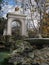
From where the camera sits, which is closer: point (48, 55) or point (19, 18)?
point (48, 55)

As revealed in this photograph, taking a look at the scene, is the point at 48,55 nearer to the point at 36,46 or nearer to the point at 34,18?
the point at 36,46

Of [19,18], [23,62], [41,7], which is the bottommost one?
[23,62]

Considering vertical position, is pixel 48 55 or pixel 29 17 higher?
pixel 29 17

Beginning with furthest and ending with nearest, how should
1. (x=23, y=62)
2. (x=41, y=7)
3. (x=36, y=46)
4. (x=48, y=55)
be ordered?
(x=41, y=7)
(x=36, y=46)
(x=48, y=55)
(x=23, y=62)

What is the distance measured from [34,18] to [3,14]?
11.6 ft

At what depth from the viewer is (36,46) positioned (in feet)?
25.5

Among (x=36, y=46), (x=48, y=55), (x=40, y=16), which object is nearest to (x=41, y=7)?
(x=40, y=16)

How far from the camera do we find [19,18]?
1467 cm

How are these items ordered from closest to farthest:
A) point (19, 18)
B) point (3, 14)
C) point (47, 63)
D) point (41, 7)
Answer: point (47, 63)
point (19, 18)
point (41, 7)
point (3, 14)

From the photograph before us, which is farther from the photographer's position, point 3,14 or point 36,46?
point 3,14

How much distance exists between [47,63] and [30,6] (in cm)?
1451

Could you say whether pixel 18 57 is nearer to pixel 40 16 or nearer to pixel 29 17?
pixel 40 16

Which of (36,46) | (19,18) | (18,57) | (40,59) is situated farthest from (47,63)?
(19,18)

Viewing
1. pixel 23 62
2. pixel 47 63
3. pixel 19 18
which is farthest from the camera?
pixel 19 18
